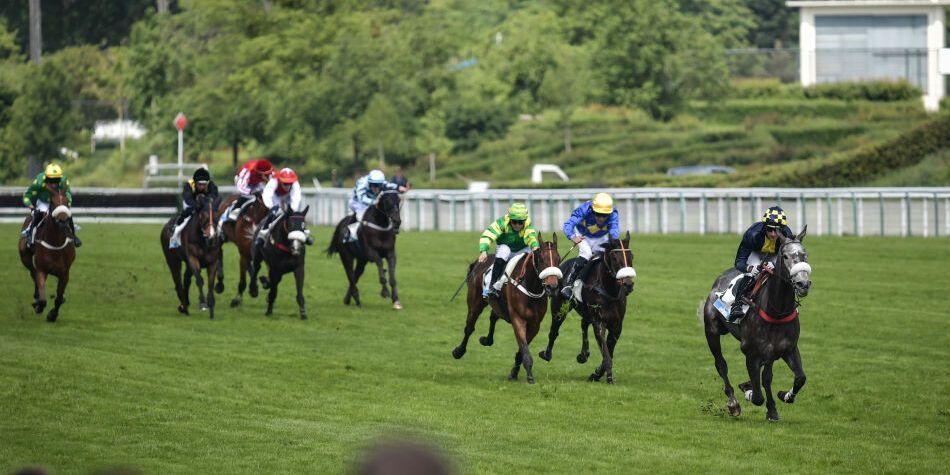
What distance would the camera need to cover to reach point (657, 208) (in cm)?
4131

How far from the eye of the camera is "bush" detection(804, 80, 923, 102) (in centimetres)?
6284

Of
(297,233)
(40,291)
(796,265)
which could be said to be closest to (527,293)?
(796,265)

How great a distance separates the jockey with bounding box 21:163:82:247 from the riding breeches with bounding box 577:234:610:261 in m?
7.91

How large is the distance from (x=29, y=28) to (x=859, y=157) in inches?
2025

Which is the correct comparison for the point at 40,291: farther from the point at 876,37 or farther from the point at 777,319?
the point at 876,37

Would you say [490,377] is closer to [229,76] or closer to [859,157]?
[859,157]

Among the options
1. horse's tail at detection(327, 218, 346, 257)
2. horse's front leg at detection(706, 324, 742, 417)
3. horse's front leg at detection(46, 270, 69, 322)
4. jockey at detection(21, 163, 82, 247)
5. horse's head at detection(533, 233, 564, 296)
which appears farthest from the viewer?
horse's tail at detection(327, 218, 346, 257)

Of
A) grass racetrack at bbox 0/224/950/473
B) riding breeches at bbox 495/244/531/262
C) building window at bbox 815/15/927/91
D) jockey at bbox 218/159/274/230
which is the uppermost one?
building window at bbox 815/15/927/91

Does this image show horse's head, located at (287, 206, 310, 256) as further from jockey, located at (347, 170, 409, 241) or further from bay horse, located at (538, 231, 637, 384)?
bay horse, located at (538, 231, 637, 384)

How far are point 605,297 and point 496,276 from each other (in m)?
1.24

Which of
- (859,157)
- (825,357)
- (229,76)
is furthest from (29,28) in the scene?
(825,357)

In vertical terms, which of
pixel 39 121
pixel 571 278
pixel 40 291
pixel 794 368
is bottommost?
pixel 794 368

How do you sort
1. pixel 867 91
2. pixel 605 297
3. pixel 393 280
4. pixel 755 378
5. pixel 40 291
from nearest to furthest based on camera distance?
pixel 755 378, pixel 605 297, pixel 40 291, pixel 393 280, pixel 867 91

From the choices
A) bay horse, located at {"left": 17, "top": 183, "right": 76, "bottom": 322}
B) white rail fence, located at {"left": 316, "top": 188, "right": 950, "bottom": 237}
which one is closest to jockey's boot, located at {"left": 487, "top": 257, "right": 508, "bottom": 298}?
bay horse, located at {"left": 17, "top": 183, "right": 76, "bottom": 322}
